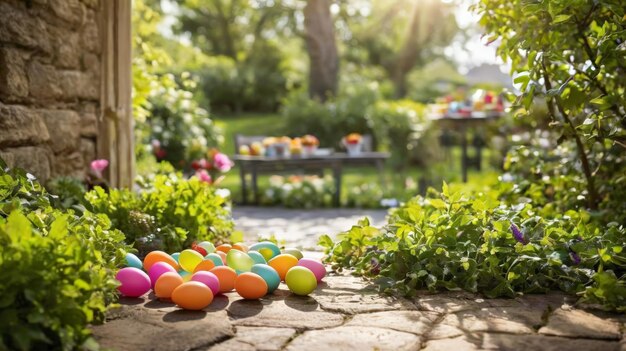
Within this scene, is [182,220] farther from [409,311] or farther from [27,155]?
[409,311]

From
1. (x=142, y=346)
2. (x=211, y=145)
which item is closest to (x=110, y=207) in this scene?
(x=142, y=346)

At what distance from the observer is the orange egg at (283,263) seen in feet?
13.5

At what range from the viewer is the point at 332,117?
1462 centimetres

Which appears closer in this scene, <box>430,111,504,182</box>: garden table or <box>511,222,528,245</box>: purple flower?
<box>511,222,528,245</box>: purple flower

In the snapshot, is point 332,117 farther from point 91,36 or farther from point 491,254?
point 491,254

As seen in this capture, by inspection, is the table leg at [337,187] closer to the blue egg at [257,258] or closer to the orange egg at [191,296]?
the blue egg at [257,258]

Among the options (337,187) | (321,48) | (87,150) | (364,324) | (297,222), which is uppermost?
(321,48)

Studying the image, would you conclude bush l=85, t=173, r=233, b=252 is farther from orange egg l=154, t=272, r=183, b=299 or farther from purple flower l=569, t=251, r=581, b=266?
purple flower l=569, t=251, r=581, b=266

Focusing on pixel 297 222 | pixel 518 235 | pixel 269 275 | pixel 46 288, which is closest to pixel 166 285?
pixel 269 275

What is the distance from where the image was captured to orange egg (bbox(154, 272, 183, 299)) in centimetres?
353

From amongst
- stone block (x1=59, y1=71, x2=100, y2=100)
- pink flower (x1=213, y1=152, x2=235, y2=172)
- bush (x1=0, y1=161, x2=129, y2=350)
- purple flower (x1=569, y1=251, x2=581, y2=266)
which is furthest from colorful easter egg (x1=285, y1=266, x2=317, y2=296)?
pink flower (x1=213, y1=152, x2=235, y2=172)

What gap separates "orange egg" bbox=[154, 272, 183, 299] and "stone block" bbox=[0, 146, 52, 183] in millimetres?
1579

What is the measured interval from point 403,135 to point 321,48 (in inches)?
139

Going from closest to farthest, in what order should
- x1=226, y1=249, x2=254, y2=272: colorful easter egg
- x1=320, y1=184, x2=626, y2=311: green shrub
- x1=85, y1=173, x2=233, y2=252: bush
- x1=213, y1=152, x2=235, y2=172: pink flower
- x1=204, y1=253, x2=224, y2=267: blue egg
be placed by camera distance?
x1=320, y1=184, x2=626, y2=311: green shrub
x1=226, y1=249, x2=254, y2=272: colorful easter egg
x1=204, y1=253, x2=224, y2=267: blue egg
x1=85, y1=173, x2=233, y2=252: bush
x1=213, y1=152, x2=235, y2=172: pink flower
